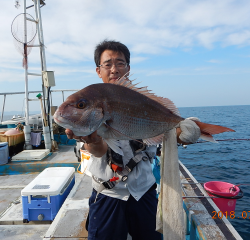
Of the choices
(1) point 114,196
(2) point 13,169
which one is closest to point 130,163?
(1) point 114,196

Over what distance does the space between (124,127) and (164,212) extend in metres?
1.14

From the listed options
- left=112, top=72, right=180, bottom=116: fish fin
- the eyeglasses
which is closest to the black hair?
the eyeglasses

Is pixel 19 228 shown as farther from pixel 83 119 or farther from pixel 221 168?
pixel 221 168

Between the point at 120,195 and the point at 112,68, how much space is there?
148cm

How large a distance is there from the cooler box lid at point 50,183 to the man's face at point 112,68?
2.50 meters

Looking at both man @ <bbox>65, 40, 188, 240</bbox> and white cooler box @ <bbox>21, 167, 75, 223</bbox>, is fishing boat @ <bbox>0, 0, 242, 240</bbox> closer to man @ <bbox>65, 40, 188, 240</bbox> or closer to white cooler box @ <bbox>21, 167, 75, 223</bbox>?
white cooler box @ <bbox>21, 167, 75, 223</bbox>

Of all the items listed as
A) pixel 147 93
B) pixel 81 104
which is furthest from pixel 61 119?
pixel 147 93

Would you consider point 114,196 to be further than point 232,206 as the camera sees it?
No

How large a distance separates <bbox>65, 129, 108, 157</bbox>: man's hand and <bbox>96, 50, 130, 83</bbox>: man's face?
79 centimetres

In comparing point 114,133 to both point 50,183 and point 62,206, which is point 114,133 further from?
point 50,183

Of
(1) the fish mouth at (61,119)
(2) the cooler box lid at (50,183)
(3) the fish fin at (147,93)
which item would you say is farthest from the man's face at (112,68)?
(2) the cooler box lid at (50,183)

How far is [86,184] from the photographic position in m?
4.37

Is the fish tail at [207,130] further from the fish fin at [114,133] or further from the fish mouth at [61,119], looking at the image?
the fish mouth at [61,119]

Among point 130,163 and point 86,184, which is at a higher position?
point 130,163
